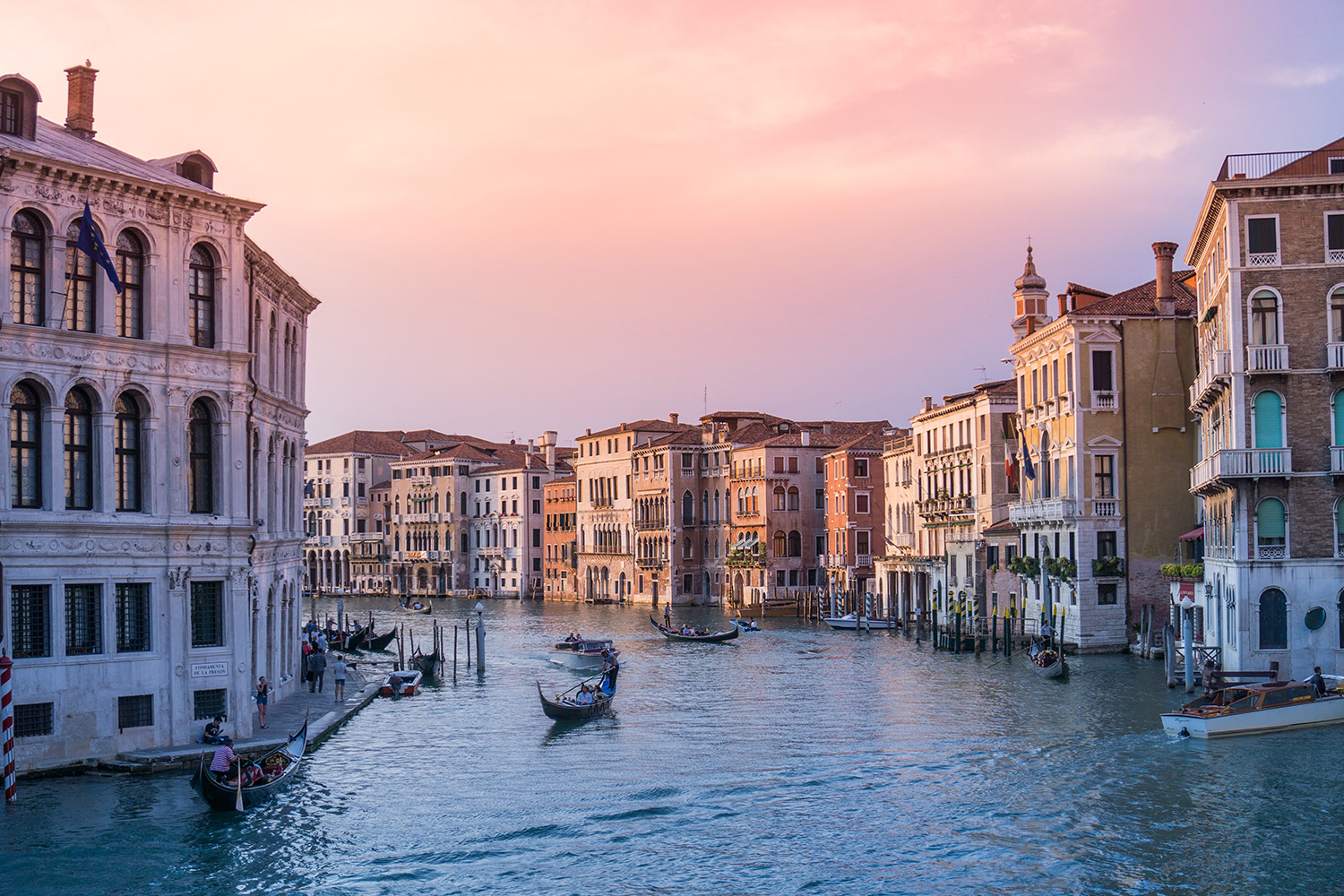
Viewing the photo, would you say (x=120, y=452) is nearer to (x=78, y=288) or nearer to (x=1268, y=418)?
(x=78, y=288)

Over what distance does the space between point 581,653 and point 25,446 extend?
26.2 meters

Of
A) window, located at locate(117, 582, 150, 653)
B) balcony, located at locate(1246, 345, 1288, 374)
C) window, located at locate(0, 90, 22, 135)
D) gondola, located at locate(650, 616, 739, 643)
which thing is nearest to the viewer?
window, located at locate(117, 582, 150, 653)

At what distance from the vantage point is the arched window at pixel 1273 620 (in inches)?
1109

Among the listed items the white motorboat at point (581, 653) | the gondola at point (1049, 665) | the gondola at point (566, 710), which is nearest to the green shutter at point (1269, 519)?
the gondola at point (1049, 665)

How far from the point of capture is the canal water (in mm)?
16547

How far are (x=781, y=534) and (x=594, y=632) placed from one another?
17.0 metres

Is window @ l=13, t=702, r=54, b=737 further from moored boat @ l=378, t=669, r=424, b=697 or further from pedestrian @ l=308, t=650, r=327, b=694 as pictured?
moored boat @ l=378, t=669, r=424, b=697

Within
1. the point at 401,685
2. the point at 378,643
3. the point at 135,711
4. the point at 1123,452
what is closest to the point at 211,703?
the point at 135,711

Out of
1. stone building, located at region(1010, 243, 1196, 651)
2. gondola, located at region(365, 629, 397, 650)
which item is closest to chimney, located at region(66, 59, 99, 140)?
stone building, located at region(1010, 243, 1196, 651)

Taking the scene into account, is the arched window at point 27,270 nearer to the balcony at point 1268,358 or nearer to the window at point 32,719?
the window at point 32,719

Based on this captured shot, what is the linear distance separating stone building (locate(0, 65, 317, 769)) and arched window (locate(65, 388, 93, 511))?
25mm

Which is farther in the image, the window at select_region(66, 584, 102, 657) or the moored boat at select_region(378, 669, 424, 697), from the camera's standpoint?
the moored boat at select_region(378, 669, 424, 697)

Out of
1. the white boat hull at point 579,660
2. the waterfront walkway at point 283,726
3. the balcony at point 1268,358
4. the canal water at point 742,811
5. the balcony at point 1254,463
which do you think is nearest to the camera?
the canal water at point 742,811

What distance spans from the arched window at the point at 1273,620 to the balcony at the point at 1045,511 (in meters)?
11.2
